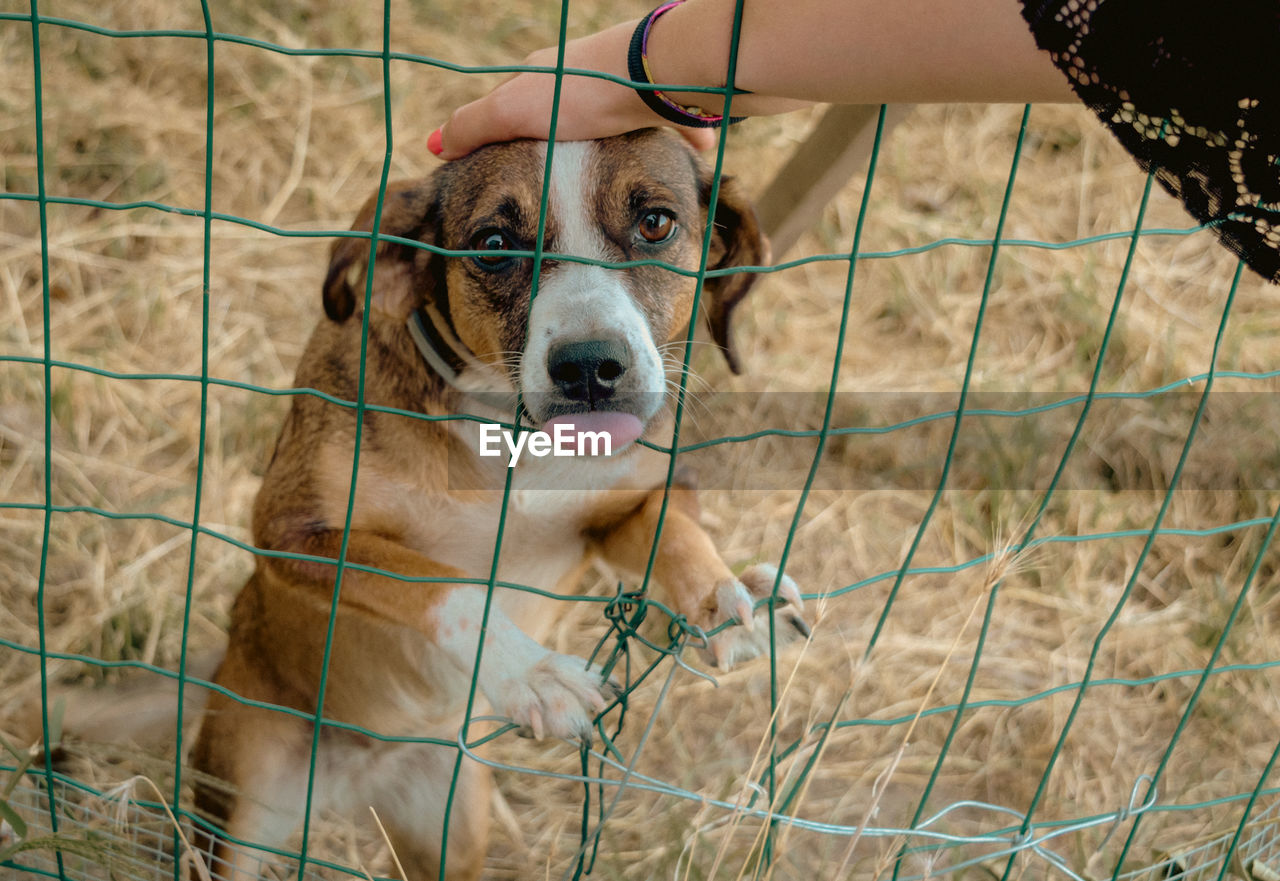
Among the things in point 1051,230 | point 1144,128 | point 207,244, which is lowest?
point 1051,230

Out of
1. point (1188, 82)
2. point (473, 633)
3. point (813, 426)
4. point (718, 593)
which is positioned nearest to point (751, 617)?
point (718, 593)

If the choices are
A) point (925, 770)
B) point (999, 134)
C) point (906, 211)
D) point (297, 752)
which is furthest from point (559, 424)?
point (999, 134)

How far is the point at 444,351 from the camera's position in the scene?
2420 mm

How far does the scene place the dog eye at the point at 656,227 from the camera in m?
2.38

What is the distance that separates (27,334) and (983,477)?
3.38 m

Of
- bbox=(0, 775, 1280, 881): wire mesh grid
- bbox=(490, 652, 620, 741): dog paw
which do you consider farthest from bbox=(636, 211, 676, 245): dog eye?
bbox=(0, 775, 1280, 881): wire mesh grid

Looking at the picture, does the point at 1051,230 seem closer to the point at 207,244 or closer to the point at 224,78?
the point at 224,78

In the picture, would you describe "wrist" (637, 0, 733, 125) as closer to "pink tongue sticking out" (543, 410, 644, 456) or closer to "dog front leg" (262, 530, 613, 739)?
"pink tongue sticking out" (543, 410, 644, 456)

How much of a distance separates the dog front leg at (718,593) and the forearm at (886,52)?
2.77 ft

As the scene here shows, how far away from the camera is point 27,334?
155 inches

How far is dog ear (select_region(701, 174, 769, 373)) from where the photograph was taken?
2.52m

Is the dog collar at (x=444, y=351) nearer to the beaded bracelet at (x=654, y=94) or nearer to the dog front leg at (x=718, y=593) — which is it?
the dog front leg at (x=718, y=593)

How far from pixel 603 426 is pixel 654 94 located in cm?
65

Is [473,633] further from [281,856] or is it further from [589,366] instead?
[281,856]
